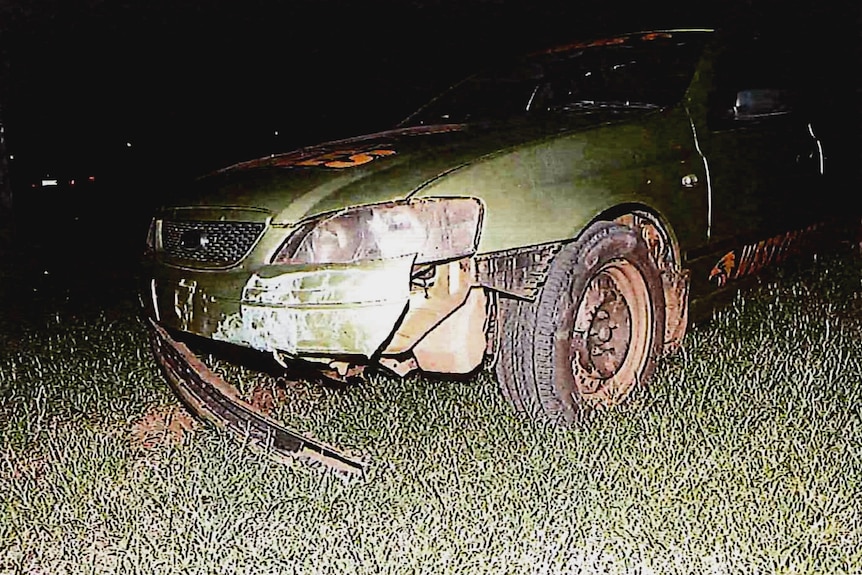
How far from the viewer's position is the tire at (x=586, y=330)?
3.16 metres

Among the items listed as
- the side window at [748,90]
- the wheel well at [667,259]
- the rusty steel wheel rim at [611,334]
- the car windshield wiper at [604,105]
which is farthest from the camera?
the side window at [748,90]

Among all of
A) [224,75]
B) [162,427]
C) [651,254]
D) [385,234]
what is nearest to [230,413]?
[162,427]

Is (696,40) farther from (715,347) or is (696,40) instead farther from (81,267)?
(81,267)

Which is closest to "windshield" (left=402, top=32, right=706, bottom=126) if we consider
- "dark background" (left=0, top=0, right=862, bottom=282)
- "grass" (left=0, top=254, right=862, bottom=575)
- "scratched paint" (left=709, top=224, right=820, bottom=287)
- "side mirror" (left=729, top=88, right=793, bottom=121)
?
"side mirror" (left=729, top=88, right=793, bottom=121)

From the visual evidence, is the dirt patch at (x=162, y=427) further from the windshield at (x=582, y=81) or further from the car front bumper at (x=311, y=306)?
the windshield at (x=582, y=81)

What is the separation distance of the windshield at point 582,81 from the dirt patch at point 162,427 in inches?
68.3

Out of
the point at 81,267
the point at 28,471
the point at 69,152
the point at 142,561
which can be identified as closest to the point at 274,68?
the point at 69,152

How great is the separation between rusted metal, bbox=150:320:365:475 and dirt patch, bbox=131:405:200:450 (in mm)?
207

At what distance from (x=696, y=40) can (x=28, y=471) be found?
3.29m

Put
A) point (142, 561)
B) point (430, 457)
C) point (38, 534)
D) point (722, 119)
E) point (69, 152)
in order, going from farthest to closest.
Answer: point (69, 152)
point (722, 119)
point (430, 457)
point (38, 534)
point (142, 561)

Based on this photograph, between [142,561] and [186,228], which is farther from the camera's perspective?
[186,228]

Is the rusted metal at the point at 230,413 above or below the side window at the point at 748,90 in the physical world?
below

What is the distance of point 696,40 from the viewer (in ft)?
13.2

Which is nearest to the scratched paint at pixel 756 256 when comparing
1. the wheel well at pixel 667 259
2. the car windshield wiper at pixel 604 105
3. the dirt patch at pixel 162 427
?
the wheel well at pixel 667 259
